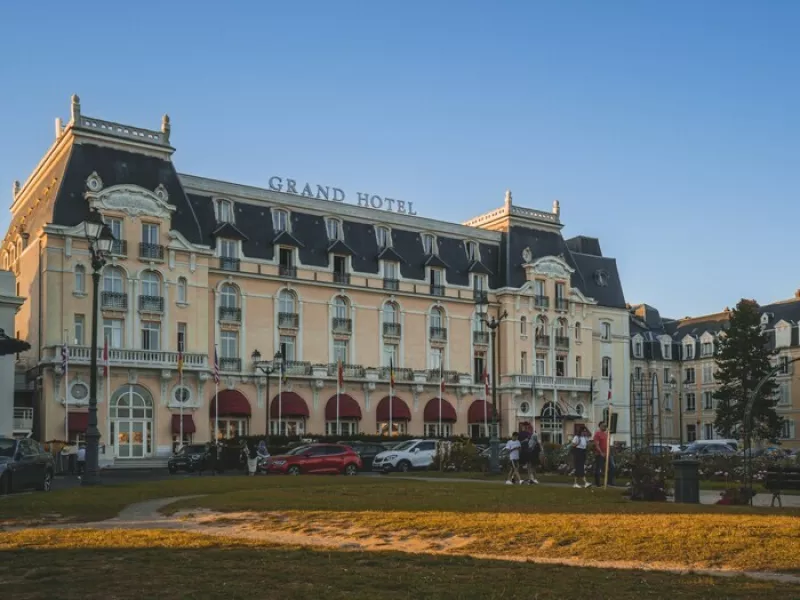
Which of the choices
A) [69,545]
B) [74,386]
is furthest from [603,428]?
[74,386]

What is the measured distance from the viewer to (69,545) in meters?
14.2

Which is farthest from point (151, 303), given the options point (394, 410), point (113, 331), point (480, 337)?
point (480, 337)

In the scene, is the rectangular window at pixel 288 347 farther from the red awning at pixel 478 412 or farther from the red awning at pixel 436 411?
the red awning at pixel 478 412

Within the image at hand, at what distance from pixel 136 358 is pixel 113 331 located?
85.6 inches

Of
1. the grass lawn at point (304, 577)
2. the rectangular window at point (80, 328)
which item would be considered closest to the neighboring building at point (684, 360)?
the rectangular window at point (80, 328)

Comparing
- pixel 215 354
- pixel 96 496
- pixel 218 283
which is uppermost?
pixel 218 283

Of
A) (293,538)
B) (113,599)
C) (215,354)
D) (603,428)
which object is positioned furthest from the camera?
(215,354)

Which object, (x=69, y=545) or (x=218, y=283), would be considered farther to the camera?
(x=218, y=283)

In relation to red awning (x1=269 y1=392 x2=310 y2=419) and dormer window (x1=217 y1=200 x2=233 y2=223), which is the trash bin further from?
dormer window (x1=217 y1=200 x2=233 y2=223)

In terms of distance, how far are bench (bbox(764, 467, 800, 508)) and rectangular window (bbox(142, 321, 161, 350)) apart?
41603mm

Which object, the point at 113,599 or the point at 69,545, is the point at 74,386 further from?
the point at 113,599

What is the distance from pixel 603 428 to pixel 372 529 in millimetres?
14277

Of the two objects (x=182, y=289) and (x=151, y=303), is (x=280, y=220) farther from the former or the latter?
(x=151, y=303)

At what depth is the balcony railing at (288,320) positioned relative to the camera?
64.1 m
